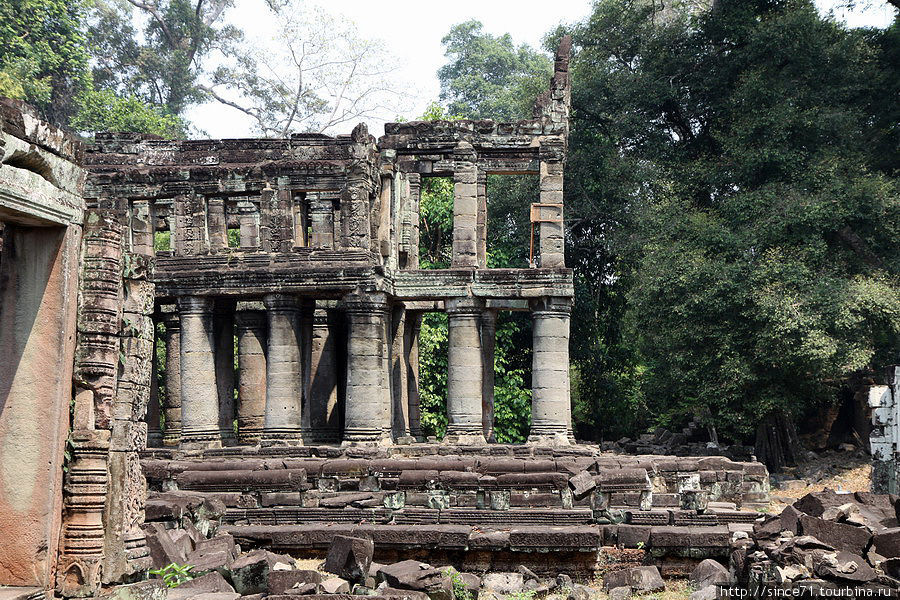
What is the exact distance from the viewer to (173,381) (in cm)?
2336

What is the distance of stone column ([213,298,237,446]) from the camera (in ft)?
71.8

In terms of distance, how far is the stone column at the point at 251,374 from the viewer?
22.5 metres

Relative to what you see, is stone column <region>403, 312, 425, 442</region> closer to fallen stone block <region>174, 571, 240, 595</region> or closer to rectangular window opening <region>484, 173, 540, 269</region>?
rectangular window opening <region>484, 173, 540, 269</region>

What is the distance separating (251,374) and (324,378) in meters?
1.70

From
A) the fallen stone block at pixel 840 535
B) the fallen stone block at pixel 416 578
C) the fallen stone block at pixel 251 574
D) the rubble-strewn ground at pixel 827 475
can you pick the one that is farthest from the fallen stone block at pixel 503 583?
the rubble-strewn ground at pixel 827 475

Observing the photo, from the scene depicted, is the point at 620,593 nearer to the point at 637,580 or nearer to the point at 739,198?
the point at 637,580

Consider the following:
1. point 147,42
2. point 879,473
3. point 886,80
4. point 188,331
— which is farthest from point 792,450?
point 147,42

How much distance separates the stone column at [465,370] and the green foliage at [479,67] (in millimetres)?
33076

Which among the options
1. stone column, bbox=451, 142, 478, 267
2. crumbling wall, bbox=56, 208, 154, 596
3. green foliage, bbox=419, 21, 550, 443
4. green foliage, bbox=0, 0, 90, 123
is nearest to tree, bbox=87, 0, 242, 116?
green foliage, bbox=0, 0, 90, 123

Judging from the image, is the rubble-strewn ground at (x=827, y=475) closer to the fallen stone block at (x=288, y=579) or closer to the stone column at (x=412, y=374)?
the stone column at (x=412, y=374)

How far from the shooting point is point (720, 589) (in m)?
10.0

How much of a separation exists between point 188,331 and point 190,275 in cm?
120

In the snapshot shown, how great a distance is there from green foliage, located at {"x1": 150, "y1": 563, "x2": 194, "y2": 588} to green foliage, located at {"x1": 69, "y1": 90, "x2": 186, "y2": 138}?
101 feet

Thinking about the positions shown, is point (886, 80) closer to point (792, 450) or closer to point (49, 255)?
point (792, 450)
